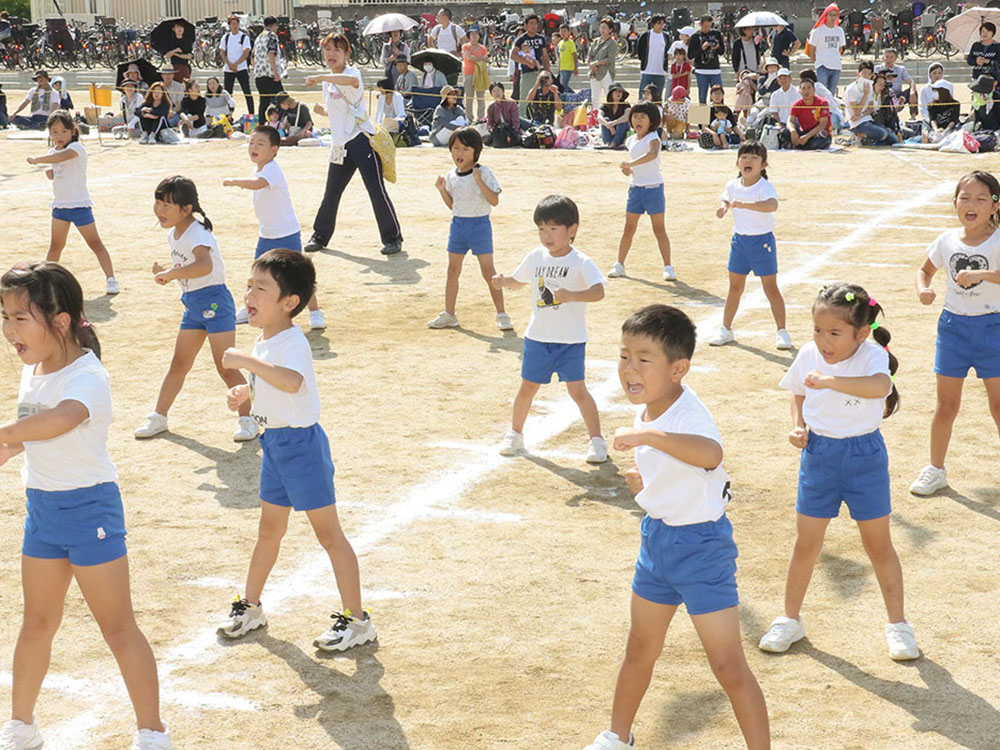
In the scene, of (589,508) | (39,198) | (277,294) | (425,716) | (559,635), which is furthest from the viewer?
(39,198)

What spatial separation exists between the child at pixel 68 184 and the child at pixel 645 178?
5.04 metres

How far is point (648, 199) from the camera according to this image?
1184 cm

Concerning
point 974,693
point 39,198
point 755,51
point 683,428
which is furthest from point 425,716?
point 755,51

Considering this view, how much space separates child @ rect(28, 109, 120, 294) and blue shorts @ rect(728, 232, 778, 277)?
5.96 m

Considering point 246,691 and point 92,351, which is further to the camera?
point 246,691

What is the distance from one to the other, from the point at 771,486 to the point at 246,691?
3398 millimetres

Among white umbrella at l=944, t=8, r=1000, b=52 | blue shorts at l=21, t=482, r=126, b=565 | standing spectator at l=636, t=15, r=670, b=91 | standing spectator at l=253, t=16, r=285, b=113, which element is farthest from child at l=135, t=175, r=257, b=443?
white umbrella at l=944, t=8, r=1000, b=52

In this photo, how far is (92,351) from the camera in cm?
436

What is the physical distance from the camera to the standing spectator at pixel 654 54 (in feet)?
81.6

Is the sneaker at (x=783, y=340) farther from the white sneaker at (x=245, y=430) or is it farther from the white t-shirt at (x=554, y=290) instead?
the white sneaker at (x=245, y=430)

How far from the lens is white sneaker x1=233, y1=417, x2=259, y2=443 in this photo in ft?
26.0

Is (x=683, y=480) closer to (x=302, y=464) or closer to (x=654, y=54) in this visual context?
(x=302, y=464)

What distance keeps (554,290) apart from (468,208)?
3229 millimetres

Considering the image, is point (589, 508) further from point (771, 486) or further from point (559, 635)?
point (559, 635)
